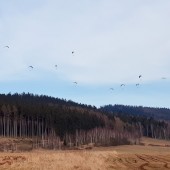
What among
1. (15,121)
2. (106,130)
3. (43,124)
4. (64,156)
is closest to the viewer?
(64,156)

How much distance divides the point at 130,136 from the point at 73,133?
41.9 m

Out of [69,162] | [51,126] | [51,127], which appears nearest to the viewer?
[69,162]

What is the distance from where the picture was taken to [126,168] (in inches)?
1487

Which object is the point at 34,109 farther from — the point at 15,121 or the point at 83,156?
the point at 83,156

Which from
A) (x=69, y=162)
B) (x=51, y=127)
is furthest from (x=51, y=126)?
(x=69, y=162)

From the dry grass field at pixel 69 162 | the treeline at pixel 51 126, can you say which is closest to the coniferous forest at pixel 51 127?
the treeline at pixel 51 126

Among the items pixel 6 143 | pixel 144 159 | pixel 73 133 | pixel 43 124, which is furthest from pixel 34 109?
pixel 144 159

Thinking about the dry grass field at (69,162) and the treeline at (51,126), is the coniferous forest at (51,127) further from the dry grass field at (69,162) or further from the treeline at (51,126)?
the dry grass field at (69,162)

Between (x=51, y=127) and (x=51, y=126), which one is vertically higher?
(x=51, y=126)

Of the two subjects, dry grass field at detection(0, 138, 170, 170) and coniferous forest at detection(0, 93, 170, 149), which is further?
coniferous forest at detection(0, 93, 170, 149)

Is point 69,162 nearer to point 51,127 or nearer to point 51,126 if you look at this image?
point 51,127

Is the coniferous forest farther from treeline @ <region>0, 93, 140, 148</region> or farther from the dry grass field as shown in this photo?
the dry grass field

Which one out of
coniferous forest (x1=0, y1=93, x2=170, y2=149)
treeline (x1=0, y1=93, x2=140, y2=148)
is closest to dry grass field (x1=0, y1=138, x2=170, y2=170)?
coniferous forest (x1=0, y1=93, x2=170, y2=149)

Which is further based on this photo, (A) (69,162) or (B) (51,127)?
(B) (51,127)
